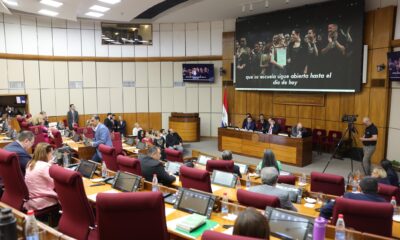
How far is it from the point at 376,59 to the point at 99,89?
10.8m

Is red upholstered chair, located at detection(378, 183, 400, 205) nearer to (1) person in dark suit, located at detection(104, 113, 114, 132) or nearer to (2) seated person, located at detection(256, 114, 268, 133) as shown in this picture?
(2) seated person, located at detection(256, 114, 268, 133)

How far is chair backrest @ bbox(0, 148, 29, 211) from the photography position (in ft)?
12.4

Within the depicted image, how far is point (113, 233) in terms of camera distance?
2641mm

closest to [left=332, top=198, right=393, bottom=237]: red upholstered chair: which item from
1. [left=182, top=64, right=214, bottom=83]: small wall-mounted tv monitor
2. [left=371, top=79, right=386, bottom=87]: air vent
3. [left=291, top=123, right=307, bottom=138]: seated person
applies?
[left=291, top=123, right=307, bottom=138]: seated person

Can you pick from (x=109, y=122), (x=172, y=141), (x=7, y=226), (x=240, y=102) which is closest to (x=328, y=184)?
(x=7, y=226)

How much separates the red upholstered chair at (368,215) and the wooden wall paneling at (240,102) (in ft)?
A: 35.2

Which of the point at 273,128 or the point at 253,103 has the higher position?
the point at 253,103

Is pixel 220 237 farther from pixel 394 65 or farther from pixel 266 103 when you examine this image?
pixel 266 103

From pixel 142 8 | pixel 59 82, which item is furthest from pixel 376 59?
pixel 59 82

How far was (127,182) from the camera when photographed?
4305mm

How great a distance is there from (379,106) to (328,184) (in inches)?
245

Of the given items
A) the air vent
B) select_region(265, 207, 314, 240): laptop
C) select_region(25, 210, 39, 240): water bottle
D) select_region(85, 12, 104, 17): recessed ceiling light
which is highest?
select_region(85, 12, 104, 17): recessed ceiling light

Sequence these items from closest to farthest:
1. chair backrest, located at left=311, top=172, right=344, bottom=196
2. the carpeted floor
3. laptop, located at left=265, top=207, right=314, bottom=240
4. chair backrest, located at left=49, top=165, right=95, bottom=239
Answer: laptop, located at left=265, top=207, right=314, bottom=240, chair backrest, located at left=49, top=165, right=95, bottom=239, chair backrest, located at left=311, top=172, right=344, bottom=196, the carpeted floor

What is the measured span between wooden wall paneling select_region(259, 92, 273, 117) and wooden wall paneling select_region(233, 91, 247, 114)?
2.75 ft
